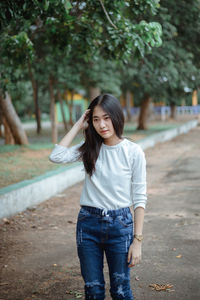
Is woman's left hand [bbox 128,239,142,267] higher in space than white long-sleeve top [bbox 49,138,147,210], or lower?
lower

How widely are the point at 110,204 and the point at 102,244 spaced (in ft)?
0.87

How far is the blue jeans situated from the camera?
2781mm

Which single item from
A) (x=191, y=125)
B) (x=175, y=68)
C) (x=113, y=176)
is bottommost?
(x=191, y=125)

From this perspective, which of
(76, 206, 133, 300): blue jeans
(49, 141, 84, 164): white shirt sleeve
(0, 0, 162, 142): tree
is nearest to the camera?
(76, 206, 133, 300): blue jeans

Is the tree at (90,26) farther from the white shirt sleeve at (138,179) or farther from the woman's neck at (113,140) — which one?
the white shirt sleeve at (138,179)

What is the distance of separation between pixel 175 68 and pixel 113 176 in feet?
55.5

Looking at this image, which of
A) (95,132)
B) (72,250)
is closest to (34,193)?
(72,250)

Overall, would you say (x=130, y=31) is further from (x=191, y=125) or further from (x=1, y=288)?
(x=191, y=125)

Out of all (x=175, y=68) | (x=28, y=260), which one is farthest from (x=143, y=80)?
A: (x=28, y=260)

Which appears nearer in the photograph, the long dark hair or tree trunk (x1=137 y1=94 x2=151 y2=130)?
the long dark hair

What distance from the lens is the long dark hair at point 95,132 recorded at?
285 centimetres

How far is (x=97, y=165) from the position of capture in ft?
9.49

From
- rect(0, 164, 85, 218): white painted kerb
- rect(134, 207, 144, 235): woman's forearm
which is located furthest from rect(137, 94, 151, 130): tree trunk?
rect(134, 207, 144, 235): woman's forearm

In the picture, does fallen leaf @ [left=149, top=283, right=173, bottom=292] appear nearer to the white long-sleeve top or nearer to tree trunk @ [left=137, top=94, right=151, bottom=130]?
the white long-sleeve top
